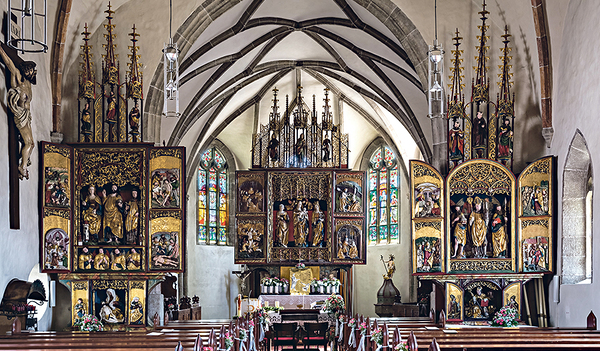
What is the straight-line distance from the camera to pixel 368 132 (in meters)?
29.3

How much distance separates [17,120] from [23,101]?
1.21 feet

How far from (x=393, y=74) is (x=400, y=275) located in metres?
8.36

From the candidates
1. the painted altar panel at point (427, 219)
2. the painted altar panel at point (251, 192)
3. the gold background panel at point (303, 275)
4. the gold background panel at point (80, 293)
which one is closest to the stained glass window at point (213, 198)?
the gold background panel at point (303, 275)

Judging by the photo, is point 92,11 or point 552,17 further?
point 92,11

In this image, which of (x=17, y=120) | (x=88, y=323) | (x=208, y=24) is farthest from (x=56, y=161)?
(x=208, y=24)

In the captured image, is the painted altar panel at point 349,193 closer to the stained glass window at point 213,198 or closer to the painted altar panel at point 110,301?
the stained glass window at point 213,198

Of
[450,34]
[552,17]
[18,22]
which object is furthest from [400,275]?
[18,22]

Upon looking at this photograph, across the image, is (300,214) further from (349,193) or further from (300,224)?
(349,193)

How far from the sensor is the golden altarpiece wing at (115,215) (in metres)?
15.9

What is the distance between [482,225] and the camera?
16.1 m

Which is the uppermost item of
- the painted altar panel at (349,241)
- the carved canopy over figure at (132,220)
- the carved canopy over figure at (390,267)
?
the carved canopy over figure at (132,220)

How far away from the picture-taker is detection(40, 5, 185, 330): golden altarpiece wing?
15883 millimetres

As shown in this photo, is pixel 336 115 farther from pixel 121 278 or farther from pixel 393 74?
pixel 121 278

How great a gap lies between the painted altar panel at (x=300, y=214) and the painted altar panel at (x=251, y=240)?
303 mm
